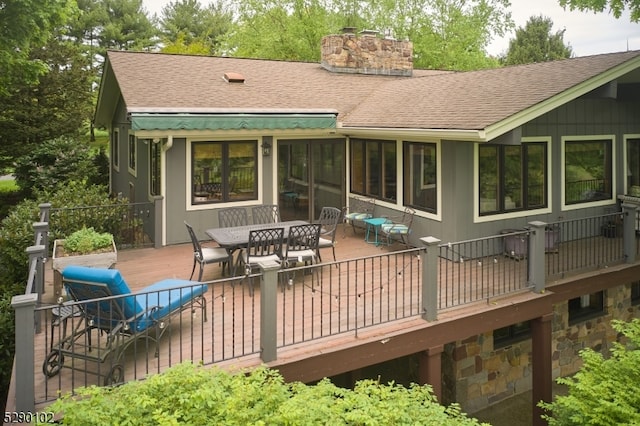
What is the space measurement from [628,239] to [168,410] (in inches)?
350

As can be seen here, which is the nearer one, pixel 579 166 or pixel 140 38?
pixel 579 166

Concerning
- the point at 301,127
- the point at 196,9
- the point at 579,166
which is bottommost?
the point at 579,166

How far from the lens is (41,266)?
7.06m

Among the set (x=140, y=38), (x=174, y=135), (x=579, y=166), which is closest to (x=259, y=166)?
(x=174, y=135)

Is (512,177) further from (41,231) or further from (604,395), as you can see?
(41,231)

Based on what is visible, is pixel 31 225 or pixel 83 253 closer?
pixel 83 253

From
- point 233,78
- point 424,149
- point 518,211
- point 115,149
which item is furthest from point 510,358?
point 115,149

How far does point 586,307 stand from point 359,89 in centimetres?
877

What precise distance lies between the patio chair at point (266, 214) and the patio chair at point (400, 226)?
8.07 ft

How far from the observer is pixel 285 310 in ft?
23.7

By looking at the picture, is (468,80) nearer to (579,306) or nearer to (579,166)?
(579,166)

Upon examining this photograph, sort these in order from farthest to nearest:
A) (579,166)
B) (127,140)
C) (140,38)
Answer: (140,38), (127,140), (579,166)

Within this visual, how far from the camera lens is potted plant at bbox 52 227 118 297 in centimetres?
796

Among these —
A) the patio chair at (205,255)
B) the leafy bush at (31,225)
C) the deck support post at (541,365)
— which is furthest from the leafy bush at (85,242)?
the deck support post at (541,365)
